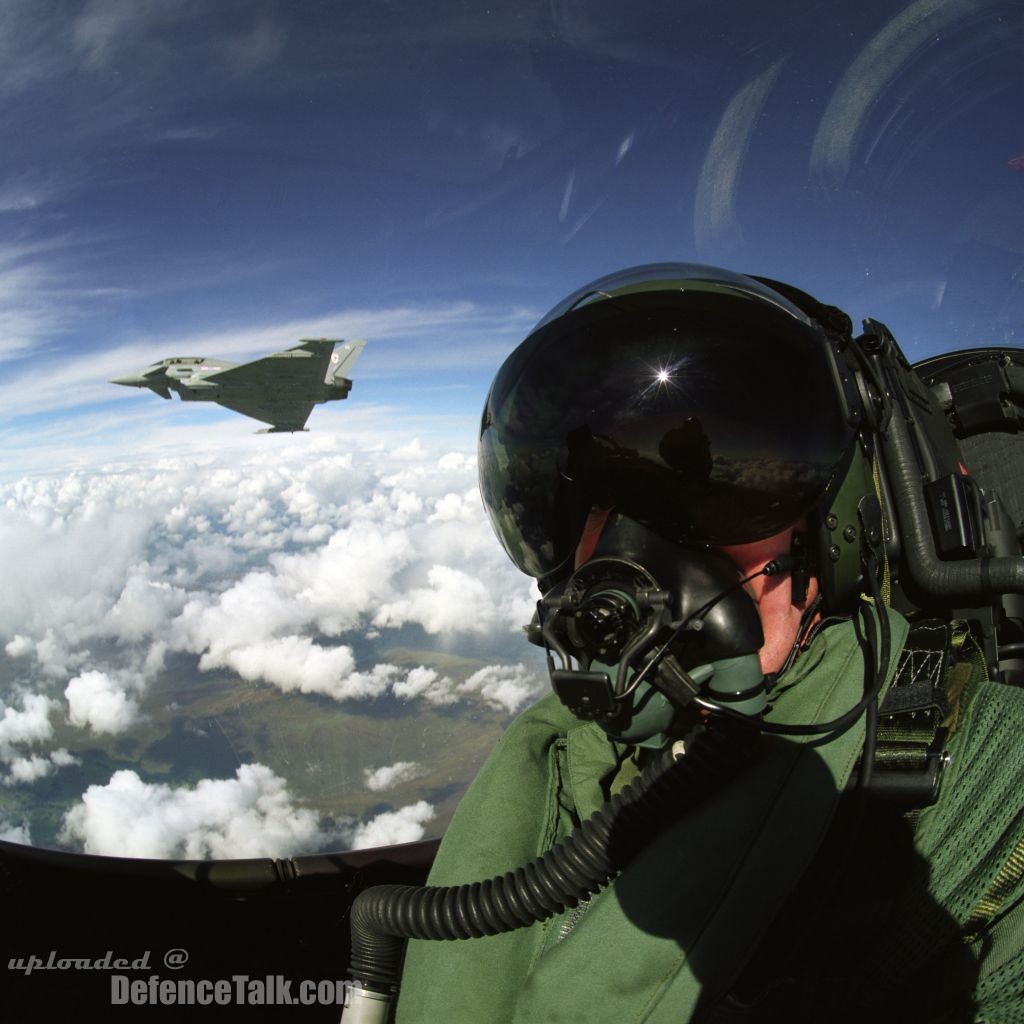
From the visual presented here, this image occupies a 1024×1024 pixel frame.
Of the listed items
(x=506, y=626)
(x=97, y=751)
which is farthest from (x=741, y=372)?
(x=506, y=626)

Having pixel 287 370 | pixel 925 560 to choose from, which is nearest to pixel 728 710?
pixel 925 560

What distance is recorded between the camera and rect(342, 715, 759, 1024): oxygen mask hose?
0.75 meters

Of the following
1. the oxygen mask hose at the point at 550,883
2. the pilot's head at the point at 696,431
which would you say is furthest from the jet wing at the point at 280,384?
the oxygen mask hose at the point at 550,883

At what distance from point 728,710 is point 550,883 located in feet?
0.95

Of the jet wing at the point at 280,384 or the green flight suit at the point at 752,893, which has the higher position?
the jet wing at the point at 280,384

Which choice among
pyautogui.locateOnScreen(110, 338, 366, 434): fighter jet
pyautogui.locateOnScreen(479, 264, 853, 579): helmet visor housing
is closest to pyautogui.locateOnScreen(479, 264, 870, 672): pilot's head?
pyautogui.locateOnScreen(479, 264, 853, 579): helmet visor housing

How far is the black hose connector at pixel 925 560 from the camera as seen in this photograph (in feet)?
3.11

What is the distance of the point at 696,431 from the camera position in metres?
0.85

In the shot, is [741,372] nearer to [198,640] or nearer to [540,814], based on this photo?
[540,814]

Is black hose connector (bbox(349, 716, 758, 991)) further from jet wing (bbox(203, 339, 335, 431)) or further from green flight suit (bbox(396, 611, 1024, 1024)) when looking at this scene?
jet wing (bbox(203, 339, 335, 431))

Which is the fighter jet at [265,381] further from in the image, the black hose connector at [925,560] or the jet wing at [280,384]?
the black hose connector at [925,560]

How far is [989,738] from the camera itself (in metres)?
0.76

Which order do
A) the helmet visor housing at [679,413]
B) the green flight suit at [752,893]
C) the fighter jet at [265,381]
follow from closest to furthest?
the green flight suit at [752,893], the helmet visor housing at [679,413], the fighter jet at [265,381]

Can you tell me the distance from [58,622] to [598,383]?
104m
